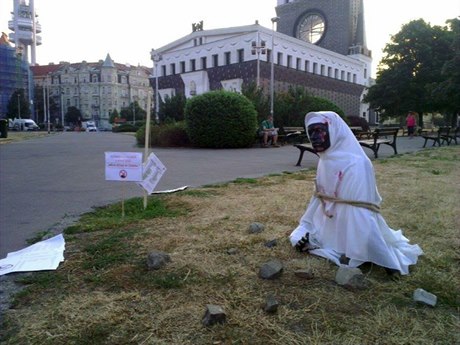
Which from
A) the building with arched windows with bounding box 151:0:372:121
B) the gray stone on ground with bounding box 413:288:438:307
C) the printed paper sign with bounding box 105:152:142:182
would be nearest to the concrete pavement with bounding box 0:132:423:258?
the printed paper sign with bounding box 105:152:142:182

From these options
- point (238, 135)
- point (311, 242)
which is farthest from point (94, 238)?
point (238, 135)

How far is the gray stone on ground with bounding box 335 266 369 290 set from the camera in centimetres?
316

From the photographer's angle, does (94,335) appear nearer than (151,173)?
Yes

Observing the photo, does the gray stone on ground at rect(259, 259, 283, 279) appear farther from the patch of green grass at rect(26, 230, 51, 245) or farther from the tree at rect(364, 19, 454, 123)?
the tree at rect(364, 19, 454, 123)

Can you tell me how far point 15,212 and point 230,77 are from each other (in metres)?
56.9

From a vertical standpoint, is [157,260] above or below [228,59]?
below

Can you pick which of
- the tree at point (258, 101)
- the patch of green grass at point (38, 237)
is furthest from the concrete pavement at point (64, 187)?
the tree at point (258, 101)

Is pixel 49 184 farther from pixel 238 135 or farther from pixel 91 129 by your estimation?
pixel 91 129

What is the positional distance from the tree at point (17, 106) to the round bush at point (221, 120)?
81.6 m

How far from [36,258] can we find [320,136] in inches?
111

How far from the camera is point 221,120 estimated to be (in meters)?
19.6

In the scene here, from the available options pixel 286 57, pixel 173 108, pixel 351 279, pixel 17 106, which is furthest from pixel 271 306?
pixel 17 106

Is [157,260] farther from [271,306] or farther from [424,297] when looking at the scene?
[424,297]

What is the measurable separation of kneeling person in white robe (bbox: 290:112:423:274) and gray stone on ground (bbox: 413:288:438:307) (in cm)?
43
